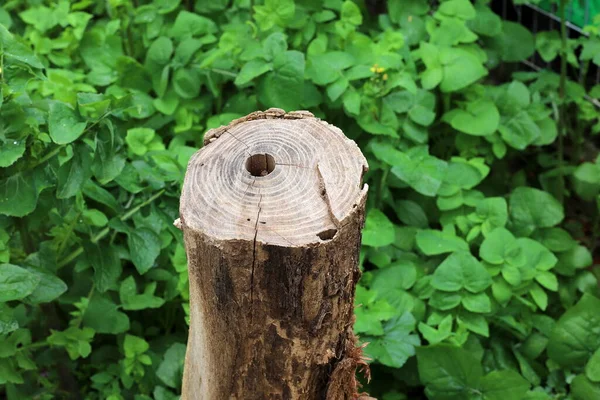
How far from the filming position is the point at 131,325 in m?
3.49

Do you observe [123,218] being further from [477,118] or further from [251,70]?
[477,118]

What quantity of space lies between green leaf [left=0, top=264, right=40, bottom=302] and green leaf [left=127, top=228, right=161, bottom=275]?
40 cm

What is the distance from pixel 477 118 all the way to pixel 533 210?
518mm

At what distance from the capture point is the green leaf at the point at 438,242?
3553 millimetres

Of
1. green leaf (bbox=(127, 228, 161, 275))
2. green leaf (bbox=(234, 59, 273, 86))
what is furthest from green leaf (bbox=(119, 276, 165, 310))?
green leaf (bbox=(234, 59, 273, 86))

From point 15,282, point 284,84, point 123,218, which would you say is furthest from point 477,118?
point 15,282

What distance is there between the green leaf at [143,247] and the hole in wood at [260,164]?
0.93 metres

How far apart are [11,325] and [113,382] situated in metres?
0.82

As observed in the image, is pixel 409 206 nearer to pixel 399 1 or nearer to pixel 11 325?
pixel 399 1

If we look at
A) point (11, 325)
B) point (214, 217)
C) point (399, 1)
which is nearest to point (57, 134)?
point (11, 325)

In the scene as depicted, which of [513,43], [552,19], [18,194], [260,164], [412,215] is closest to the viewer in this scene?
[260,164]

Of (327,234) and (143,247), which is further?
(143,247)

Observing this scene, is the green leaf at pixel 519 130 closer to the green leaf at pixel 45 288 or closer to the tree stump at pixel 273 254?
the tree stump at pixel 273 254

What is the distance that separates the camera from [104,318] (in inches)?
125
